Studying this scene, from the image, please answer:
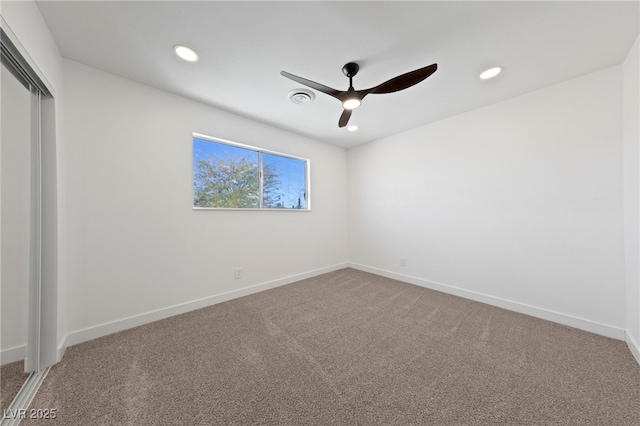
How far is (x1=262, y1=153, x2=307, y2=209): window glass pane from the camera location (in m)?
3.21

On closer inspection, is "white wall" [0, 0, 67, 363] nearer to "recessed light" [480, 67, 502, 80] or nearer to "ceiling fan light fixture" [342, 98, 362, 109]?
"ceiling fan light fixture" [342, 98, 362, 109]

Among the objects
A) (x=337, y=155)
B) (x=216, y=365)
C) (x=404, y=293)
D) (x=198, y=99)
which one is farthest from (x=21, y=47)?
(x=404, y=293)

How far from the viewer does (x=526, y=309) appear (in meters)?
2.29

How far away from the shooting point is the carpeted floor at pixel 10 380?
1.18 m

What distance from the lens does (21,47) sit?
1156 mm

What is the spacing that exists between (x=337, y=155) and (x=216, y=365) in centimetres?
357

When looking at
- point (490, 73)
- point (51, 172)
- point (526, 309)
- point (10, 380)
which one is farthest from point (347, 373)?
point (490, 73)

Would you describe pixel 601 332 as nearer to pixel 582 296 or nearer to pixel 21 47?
pixel 582 296

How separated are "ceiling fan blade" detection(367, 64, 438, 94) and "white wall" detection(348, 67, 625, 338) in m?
1.61

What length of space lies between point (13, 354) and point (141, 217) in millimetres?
1155

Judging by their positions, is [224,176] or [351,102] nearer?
[351,102]

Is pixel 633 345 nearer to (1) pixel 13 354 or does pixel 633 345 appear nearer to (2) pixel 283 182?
(2) pixel 283 182

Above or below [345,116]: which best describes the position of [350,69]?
above

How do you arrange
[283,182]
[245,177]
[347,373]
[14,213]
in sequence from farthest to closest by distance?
[283,182] < [245,177] < [347,373] < [14,213]
